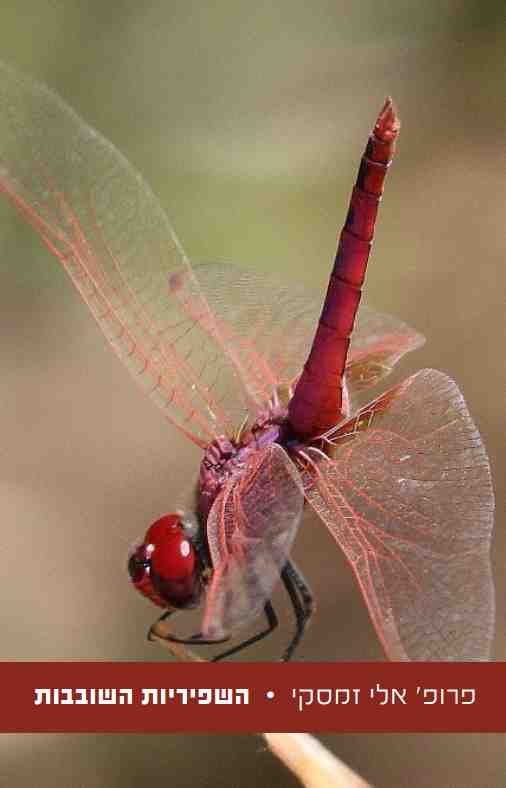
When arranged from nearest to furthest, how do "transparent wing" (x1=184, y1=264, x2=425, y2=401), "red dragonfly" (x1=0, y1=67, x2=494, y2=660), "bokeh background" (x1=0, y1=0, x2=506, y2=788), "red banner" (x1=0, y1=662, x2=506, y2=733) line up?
"red dragonfly" (x1=0, y1=67, x2=494, y2=660) → "red banner" (x1=0, y1=662, x2=506, y2=733) → "transparent wing" (x1=184, y1=264, x2=425, y2=401) → "bokeh background" (x1=0, y1=0, x2=506, y2=788)

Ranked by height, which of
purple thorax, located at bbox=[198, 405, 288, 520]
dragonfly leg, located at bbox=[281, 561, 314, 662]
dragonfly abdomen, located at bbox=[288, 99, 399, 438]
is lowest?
dragonfly leg, located at bbox=[281, 561, 314, 662]

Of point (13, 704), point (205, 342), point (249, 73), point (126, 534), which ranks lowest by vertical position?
point (13, 704)

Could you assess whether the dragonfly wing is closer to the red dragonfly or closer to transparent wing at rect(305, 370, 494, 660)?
the red dragonfly

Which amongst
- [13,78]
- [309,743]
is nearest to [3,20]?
[13,78]

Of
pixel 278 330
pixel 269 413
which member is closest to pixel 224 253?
pixel 278 330

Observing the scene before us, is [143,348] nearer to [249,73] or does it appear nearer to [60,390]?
[60,390]

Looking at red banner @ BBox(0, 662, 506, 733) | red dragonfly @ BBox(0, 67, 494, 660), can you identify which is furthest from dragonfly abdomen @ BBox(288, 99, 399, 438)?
red banner @ BBox(0, 662, 506, 733)
